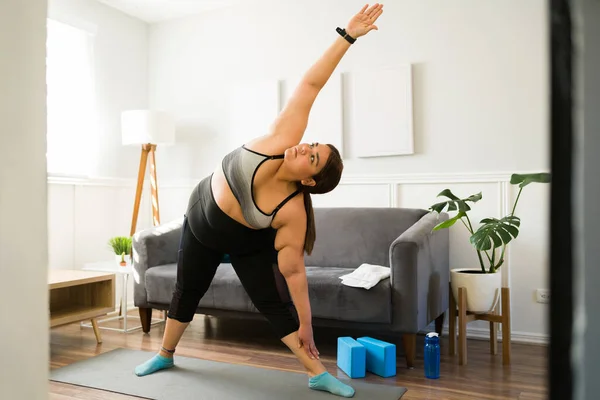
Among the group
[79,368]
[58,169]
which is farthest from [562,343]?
[58,169]

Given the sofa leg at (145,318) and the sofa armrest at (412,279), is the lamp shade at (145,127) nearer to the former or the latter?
the sofa leg at (145,318)

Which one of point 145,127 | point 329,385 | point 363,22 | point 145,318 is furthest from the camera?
point 145,127

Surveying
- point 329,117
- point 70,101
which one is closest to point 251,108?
point 329,117

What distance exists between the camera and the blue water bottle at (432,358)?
2527 millimetres

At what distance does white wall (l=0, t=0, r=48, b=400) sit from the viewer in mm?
600

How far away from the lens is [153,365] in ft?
8.62

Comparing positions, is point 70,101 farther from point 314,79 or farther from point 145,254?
point 314,79

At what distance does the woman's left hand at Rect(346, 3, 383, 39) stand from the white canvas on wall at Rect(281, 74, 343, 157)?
A: 178 cm

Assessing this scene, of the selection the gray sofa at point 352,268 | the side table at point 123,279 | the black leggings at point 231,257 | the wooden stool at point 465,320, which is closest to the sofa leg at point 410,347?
the gray sofa at point 352,268

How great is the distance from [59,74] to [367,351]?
9.98 feet

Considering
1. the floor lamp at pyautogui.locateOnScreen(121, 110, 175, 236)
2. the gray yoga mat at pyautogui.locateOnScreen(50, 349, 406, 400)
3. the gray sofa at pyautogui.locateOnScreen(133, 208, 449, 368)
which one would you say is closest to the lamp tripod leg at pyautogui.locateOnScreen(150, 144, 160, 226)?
the floor lamp at pyautogui.locateOnScreen(121, 110, 175, 236)

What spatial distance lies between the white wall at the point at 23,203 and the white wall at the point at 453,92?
9.55ft

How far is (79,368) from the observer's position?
2.74 metres

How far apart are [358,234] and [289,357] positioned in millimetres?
937
